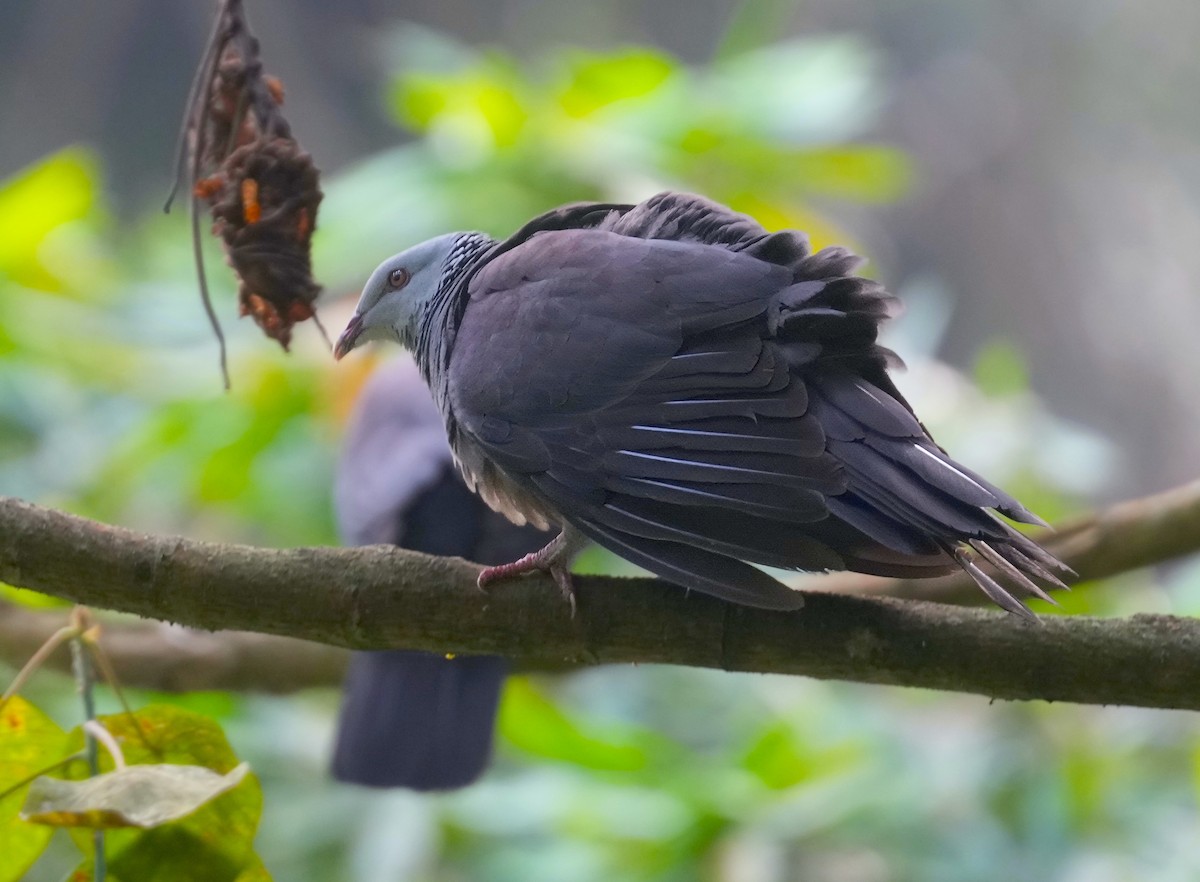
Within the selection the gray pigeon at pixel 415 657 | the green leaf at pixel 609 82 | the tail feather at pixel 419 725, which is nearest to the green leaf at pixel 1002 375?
the green leaf at pixel 609 82

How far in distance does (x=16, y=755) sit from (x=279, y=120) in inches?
36.1

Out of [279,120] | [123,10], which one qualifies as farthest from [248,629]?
[123,10]

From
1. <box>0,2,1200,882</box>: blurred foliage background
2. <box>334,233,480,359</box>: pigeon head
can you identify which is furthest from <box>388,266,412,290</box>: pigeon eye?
<box>0,2,1200,882</box>: blurred foliage background

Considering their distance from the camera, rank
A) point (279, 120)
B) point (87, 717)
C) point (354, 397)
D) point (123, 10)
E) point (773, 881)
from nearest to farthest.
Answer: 1. point (87, 717)
2. point (279, 120)
3. point (773, 881)
4. point (354, 397)
5. point (123, 10)

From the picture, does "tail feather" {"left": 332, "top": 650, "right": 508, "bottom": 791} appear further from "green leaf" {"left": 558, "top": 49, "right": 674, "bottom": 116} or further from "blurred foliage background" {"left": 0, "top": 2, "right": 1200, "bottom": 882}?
"green leaf" {"left": 558, "top": 49, "right": 674, "bottom": 116}

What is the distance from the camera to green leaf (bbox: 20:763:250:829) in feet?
3.47

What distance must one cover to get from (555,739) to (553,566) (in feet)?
5.78

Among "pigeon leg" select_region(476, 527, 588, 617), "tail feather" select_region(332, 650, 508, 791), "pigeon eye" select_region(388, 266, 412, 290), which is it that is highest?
"pigeon eye" select_region(388, 266, 412, 290)

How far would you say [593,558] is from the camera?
3605mm

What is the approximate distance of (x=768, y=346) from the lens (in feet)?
5.08

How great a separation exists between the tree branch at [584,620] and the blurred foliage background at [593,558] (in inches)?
60.3

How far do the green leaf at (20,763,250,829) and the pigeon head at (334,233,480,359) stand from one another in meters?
0.99

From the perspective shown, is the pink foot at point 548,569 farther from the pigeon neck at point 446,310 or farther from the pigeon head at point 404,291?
the pigeon head at point 404,291

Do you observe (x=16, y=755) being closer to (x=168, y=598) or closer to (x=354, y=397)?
(x=168, y=598)
